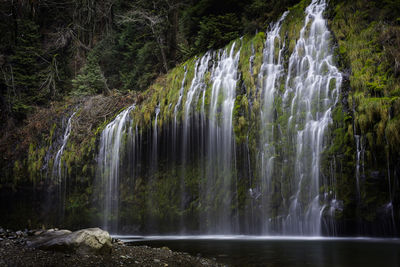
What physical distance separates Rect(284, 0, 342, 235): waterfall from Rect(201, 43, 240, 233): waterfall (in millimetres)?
2011

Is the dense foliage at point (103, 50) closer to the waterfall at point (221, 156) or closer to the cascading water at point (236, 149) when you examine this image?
the waterfall at point (221, 156)

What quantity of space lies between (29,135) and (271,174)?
1314 cm

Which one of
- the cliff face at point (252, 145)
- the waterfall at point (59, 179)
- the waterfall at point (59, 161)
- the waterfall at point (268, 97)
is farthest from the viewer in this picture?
the waterfall at point (59, 161)

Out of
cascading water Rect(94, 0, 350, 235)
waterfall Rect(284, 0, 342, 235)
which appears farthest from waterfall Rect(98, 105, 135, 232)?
waterfall Rect(284, 0, 342, 235)

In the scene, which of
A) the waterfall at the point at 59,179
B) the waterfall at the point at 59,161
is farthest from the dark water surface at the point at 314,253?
the waterfall at the point at 59,161

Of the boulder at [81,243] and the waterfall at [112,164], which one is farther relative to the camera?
the waterfall at [112,164]

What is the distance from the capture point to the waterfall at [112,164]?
13117 mm

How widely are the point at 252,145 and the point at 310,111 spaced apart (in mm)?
2047

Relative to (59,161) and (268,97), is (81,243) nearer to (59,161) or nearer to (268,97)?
(268,97)

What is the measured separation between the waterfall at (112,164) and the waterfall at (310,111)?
6.59 m

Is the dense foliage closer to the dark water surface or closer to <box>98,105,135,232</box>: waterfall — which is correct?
<box>98,105,135,232</box>: waterfall

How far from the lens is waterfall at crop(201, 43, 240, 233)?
34.8 feet

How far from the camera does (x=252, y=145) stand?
10242 millimetres

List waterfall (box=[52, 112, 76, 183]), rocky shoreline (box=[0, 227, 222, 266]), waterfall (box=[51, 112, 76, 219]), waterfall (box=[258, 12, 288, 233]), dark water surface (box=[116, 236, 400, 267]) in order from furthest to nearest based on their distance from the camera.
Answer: waterfall (box=[52, 112, 76, 183]), waterfall (box=[51, 112, 76, 219]), waterfall (box=[258, 12, 288, 233]), dark water surface (box=[116, 236, 400, 267]), rocky shoreline (box=[0, 227, 222, 266])
